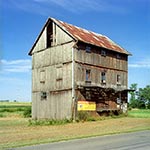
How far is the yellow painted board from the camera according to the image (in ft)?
116

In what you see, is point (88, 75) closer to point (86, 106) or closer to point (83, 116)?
point (86, 106)

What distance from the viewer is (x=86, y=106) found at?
118 feet

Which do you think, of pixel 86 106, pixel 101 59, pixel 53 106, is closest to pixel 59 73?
pixel 53 106

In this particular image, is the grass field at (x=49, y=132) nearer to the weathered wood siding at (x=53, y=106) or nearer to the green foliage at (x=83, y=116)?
the green foliage at (x=83, y=116)

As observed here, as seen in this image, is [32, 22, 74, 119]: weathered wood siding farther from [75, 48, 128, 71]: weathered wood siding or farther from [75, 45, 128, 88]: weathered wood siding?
[75, 48, 128, 71]: weathered wood siding

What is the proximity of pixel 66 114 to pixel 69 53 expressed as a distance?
265 inches

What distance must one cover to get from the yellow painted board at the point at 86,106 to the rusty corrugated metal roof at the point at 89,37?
6.93m

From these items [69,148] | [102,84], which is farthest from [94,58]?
[69,148]

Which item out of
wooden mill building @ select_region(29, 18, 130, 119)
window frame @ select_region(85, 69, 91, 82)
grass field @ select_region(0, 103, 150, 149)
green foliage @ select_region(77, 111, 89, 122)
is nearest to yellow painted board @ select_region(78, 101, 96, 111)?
wooden mill building @ select_region(29, 18, 130, 119)

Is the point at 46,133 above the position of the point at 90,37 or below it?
below

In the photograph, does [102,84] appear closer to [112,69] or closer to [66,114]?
[112,69]

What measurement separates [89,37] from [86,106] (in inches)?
350

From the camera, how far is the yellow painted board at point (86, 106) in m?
35.2

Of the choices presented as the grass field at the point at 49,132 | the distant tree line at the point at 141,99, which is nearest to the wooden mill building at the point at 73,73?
the grass field at the point at 49,132
